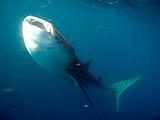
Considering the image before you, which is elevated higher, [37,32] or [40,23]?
[40,23]

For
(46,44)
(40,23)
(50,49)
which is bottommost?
(50,49)

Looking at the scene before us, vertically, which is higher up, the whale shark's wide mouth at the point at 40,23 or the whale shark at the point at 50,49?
the whale shark's wide mouth at the point at 40,23

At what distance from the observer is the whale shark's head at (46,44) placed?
4.04 meters

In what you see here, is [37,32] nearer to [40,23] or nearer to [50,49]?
[40,23]

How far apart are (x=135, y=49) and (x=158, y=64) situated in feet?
48.1

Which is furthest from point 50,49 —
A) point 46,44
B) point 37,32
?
point 37,32

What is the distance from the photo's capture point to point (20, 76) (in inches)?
1080

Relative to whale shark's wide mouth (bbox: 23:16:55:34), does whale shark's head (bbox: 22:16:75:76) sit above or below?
below

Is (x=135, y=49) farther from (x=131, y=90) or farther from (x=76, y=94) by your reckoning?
(x=76, y=94)

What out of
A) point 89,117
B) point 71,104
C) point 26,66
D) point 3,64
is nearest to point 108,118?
point 89,117

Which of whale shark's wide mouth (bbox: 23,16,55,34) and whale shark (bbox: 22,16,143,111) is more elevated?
whale shark's wide mouth (bbox: 23,16,55,34)

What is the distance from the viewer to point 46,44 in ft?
13.9

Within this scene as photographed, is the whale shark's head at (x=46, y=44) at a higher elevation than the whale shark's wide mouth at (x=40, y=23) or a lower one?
lower

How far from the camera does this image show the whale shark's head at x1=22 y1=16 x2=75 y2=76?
4035mm
